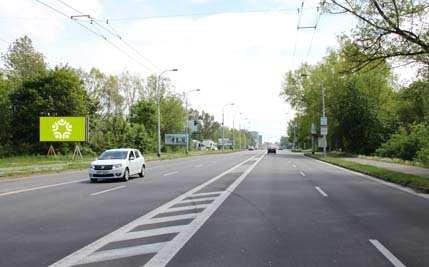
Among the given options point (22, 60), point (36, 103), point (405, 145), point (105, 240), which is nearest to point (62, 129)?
point (36, 103)

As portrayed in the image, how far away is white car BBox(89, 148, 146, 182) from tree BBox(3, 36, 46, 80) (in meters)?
49.6

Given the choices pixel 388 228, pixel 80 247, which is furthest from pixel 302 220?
pixel 80 247

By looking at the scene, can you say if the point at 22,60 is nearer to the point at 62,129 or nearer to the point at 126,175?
the point at 62,129

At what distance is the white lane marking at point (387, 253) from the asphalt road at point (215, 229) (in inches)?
0.6

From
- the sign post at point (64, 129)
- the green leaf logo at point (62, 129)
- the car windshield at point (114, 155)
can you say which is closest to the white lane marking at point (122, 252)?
the car windshield at point (114, 155)

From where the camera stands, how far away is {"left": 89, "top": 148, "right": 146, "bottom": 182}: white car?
24.3 meters

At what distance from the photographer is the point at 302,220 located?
1189 cm

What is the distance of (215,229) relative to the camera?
1062 cm

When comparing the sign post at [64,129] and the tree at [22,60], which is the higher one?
the tree at [22,60]

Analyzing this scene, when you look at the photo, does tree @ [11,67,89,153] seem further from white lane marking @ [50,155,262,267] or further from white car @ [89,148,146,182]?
white lane marking @ [50,155,262,267]

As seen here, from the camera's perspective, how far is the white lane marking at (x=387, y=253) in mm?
7625

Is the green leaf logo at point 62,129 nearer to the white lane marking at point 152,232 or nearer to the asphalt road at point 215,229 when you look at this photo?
the asphalt road at point 215,229

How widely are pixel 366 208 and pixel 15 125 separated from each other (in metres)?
54.1

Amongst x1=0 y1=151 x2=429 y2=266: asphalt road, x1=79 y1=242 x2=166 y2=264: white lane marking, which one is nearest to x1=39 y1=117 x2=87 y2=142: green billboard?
x1=0 y1=151 x2=429 y2=266: asphalt road
